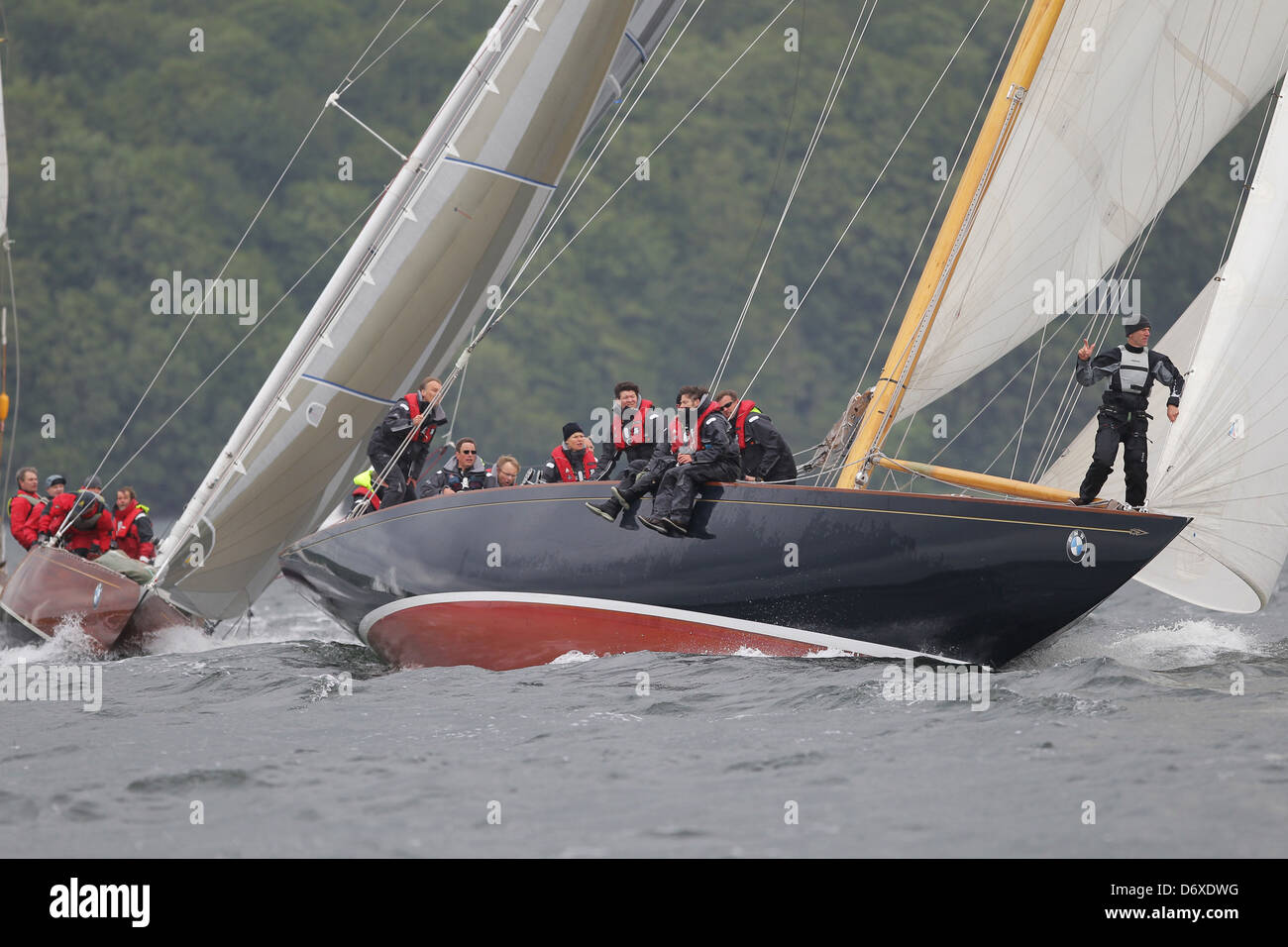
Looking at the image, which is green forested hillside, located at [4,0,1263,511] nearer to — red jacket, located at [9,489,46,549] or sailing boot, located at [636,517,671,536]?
red jacket, located at [9,489,46,549]

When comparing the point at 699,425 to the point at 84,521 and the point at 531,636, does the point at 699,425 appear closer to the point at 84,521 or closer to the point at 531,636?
the point at 531,636

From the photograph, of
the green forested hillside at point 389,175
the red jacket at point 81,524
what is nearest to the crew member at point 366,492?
the red jacket at point 81,524

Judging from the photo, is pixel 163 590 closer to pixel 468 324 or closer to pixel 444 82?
pixel 468 324

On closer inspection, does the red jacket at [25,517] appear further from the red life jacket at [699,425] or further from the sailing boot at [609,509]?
the red life jacket at [699,425]

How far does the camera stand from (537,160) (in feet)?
37.9

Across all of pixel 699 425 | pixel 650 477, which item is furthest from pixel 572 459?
pixel 699 425

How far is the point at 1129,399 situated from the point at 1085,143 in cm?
210

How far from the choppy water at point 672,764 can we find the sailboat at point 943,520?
35 cm

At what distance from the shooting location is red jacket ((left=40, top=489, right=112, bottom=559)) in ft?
45.5

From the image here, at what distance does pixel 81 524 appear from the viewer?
45.3 ft

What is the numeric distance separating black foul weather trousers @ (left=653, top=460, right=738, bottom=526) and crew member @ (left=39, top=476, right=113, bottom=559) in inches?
247

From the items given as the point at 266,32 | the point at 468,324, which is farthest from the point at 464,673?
the point at 266,32

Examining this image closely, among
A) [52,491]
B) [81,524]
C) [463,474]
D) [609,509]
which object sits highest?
[52,491]

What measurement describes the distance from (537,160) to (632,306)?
4006 centimetres
